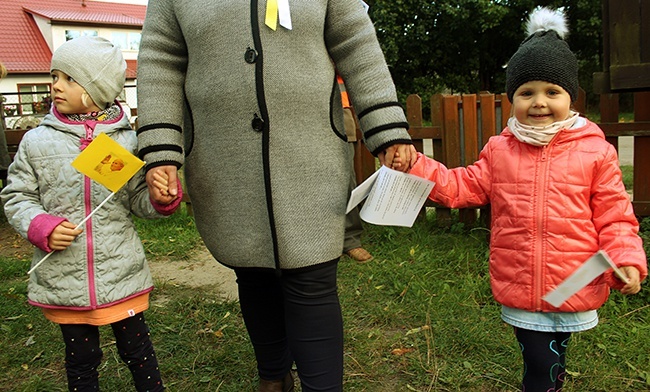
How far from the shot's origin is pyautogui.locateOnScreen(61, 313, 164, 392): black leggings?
85.7 inches

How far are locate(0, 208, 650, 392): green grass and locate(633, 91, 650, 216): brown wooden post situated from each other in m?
0.22

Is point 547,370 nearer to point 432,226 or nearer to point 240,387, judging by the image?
point 240,387

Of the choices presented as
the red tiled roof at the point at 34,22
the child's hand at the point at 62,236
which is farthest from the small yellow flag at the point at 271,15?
the red tiled roof at the point at 34,22

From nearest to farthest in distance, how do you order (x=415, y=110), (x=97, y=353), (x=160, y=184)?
(x=160, y=184)
(x=97, y=353)
(x=415, y=110)

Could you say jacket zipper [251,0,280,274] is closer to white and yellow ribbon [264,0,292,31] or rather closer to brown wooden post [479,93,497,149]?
white and yellow ribbon [264,0,292,31]

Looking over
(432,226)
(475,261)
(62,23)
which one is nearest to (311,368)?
(475,261)

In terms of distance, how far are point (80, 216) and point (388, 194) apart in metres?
1.02

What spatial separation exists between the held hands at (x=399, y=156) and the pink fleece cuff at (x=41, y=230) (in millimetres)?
1071

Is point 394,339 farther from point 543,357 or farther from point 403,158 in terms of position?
point 403,158

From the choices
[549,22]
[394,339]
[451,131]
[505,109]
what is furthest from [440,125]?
[549,22]

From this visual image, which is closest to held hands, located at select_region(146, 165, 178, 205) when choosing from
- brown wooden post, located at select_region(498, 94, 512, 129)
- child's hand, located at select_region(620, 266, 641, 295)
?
child's hand, located at select_region(620, 266, 641, 295)

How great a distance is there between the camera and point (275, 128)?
194 cm

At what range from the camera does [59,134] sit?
2154mm

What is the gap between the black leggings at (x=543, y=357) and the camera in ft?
6.35
